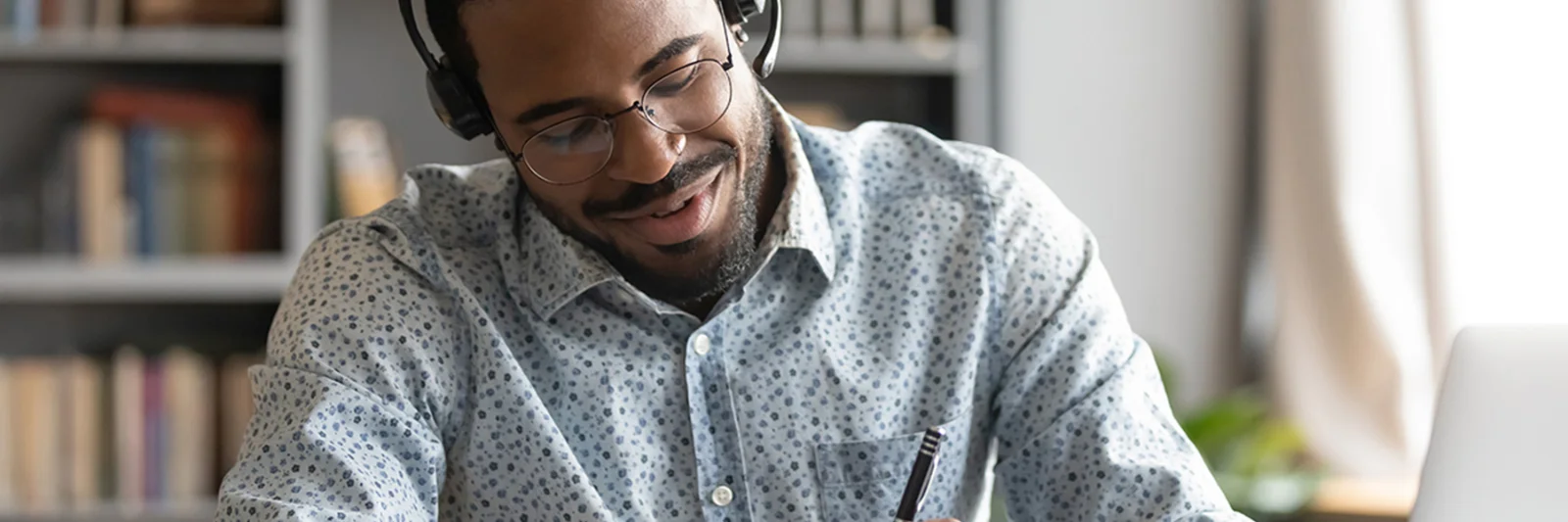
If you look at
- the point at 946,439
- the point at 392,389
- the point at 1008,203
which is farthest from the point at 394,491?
the point at 1008,203

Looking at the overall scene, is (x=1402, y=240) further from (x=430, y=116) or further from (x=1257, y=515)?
(x=430, y=116)

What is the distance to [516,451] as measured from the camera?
1.22m

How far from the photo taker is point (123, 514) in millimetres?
2619

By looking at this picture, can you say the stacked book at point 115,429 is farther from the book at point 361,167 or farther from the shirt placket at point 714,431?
the shirt placket at point 714,431

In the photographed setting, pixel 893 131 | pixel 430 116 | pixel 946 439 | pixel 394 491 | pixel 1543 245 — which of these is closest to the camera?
pixel 394 491

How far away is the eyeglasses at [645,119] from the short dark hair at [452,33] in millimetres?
78

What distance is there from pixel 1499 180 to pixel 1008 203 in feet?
4.37

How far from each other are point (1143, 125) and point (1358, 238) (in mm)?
494

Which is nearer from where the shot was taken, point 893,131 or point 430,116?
point 893,131

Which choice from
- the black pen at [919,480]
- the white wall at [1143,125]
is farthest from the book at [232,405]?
the black pen at [919,480]

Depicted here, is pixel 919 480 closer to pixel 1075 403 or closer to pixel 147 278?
pixel 1075 403

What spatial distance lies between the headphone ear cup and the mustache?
102 millimetres

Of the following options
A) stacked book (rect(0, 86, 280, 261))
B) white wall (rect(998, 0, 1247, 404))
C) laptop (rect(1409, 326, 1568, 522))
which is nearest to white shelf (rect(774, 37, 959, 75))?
white wall (rect(998, 0, 1247, 404))

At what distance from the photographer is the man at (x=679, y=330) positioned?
3.88 ft
